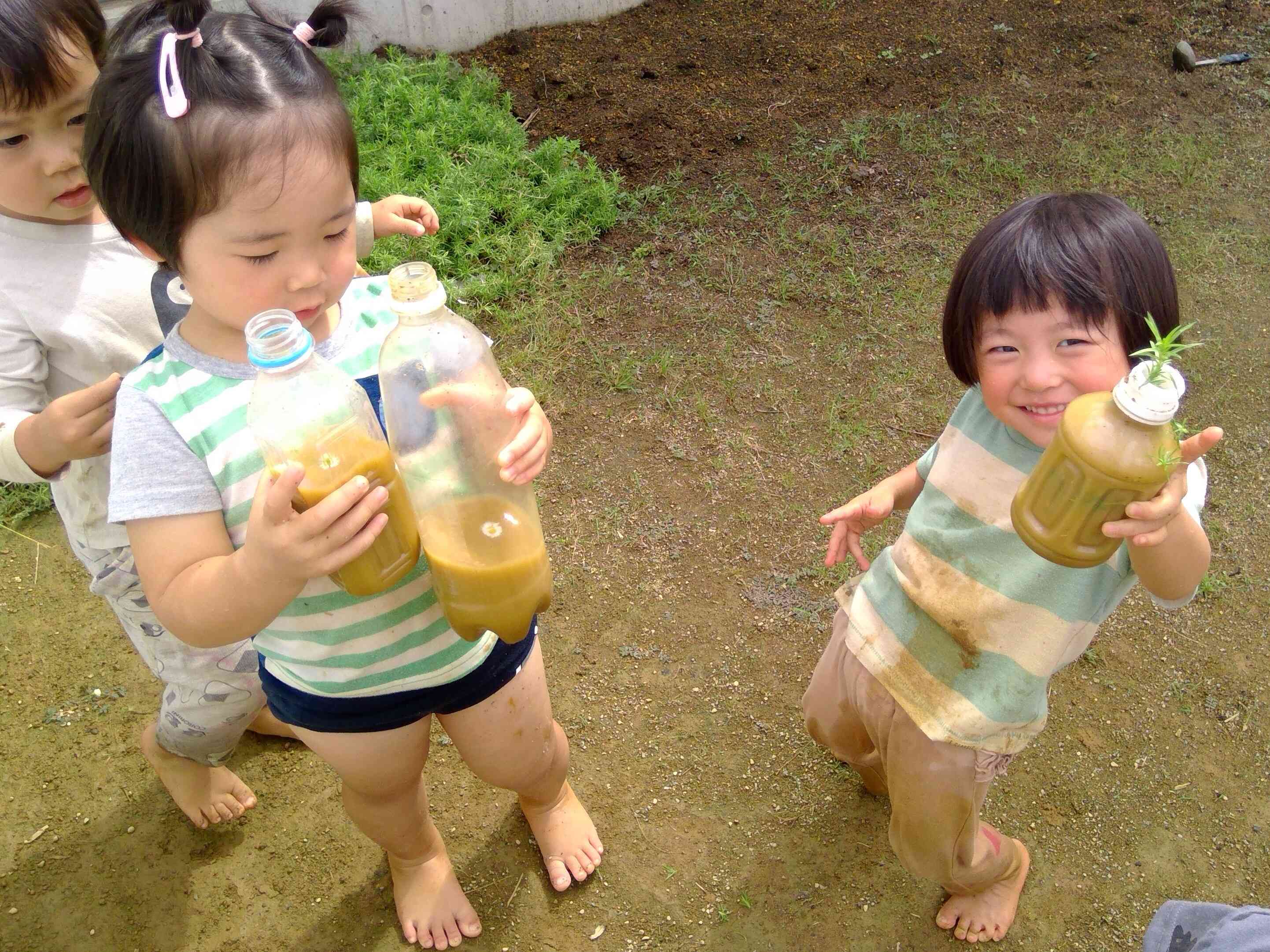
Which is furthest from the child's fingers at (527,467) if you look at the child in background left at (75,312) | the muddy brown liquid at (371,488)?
the child in background left at (75,312)

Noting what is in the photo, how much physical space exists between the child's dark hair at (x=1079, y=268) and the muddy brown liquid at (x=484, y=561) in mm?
1015

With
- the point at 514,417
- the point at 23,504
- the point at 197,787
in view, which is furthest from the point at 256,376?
the point at 23,504

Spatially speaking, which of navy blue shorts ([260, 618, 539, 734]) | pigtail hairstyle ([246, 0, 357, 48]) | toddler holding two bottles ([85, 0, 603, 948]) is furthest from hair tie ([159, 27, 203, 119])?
navy blue shorts ([260, 618, 539, 734])

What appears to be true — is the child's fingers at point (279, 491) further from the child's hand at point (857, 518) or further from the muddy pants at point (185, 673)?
the child's hand at point (857, 518)

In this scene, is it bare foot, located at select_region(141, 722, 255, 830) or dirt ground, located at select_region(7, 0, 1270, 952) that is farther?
bare foot, located at select_region(141, 722, 255, 830)

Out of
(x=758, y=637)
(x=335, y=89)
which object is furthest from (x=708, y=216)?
(x=335, y=89)

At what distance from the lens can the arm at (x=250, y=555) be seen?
1435mm

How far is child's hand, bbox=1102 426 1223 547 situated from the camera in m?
1.50

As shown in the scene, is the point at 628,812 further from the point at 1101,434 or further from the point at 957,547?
the point at 1101,434

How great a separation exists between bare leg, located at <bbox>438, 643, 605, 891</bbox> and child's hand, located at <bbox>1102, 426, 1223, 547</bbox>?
50.2 inches

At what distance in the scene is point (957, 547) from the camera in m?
2.04

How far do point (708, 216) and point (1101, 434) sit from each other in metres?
3.38

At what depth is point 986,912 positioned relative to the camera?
2.48 m

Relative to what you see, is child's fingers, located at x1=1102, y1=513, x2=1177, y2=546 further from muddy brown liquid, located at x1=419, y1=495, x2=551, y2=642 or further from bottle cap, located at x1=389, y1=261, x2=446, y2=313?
bottle cap, located at x1=389, y1=261, x2=446, y2=313
